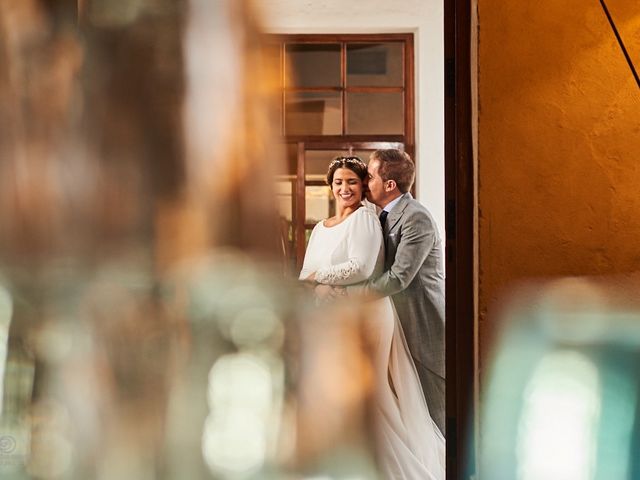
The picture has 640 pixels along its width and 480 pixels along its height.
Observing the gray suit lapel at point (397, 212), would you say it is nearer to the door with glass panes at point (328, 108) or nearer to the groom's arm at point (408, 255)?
the groom's arm at point (408, 255)

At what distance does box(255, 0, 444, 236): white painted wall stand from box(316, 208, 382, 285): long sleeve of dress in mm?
254

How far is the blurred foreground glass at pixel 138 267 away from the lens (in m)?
2.39

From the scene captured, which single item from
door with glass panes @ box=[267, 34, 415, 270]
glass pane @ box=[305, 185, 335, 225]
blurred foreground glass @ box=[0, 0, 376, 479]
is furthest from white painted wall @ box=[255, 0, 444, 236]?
blurred foreground glass @ box=[0, 0, 376, 479]

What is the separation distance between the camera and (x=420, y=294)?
9.25 ft

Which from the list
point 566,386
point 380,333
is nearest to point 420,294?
point 380,333

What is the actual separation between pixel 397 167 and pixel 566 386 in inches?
50.6

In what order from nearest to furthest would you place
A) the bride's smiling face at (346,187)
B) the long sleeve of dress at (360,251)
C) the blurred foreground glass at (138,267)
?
the blurred foreground glass at (138,267)
the long sleeve of dress at (360,251)
the bride's smiling face at (346,187)

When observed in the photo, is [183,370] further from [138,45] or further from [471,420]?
[138,45]

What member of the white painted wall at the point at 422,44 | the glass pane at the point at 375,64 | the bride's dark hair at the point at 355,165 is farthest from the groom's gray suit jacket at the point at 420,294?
the glass pane at the point at 375,64

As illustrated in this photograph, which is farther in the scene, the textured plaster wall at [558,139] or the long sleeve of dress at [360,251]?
the long sleeve of dress at [360,251]

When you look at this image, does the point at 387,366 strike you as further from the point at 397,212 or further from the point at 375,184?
the point at 375,184

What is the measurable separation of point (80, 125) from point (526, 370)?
1.70 meters

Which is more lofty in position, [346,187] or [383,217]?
[346,187]

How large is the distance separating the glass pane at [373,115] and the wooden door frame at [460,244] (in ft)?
2.62
